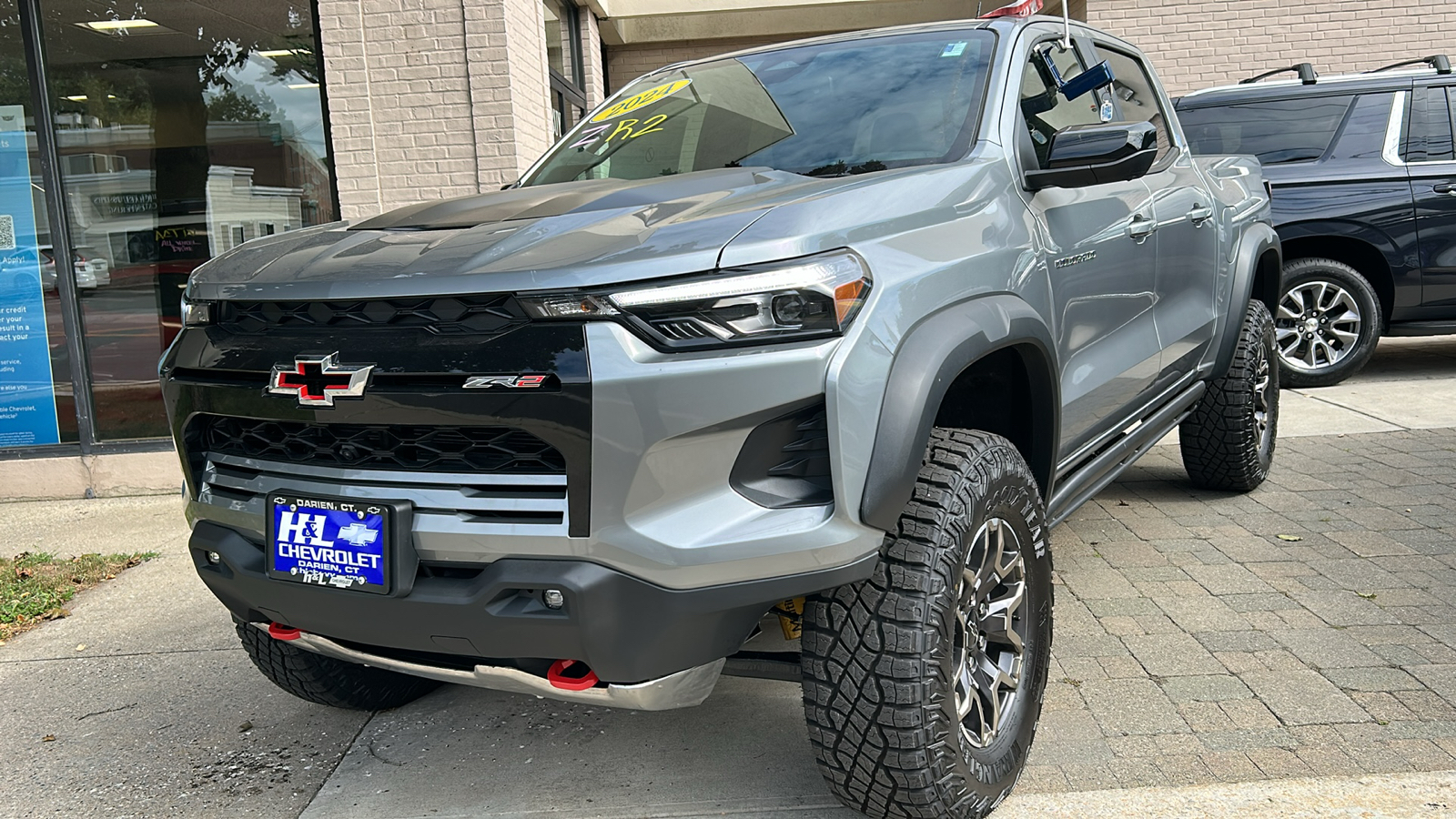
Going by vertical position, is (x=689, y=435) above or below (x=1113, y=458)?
above

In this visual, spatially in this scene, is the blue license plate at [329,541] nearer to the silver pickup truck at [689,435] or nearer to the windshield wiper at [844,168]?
the silver pickup truck at [689,435]

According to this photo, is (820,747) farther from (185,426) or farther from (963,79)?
(963,79)

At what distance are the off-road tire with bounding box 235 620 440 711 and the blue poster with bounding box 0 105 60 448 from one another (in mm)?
4368

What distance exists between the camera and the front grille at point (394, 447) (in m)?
2.07

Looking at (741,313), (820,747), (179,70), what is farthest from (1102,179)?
(179,70)

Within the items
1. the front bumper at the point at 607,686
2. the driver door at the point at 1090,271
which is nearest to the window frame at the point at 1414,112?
the driver door at the point at 1090,271

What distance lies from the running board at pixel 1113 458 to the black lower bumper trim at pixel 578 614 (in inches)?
Answer: 44.6

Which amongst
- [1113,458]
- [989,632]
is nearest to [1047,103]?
[1113,458]

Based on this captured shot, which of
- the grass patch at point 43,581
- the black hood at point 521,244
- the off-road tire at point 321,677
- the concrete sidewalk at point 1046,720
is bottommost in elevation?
the concrete sidewalk at point 1046,720

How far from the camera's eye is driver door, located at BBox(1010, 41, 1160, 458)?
2.91 m

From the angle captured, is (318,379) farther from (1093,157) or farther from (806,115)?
(1093,157)

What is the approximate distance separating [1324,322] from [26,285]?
7.90 meters

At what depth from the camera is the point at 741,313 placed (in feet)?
6.61

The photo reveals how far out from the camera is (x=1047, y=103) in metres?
3.27
